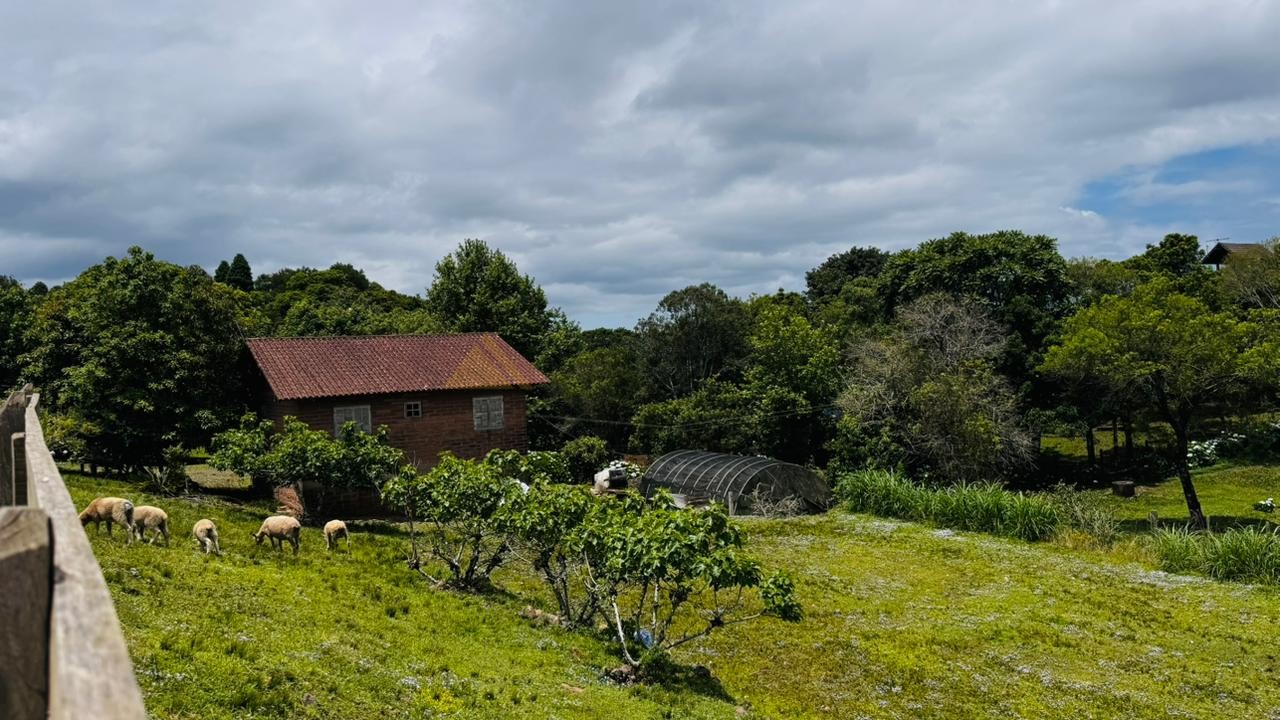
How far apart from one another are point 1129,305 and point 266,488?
111ft

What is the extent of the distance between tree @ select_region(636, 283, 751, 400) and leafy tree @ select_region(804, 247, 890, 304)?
27181mm

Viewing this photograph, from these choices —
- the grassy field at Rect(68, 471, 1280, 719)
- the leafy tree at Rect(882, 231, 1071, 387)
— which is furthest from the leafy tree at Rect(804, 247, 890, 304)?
the grassy field at Rect(68, 471, 1280, 719)

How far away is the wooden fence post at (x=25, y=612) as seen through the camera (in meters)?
1.70

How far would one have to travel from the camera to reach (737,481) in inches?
1254

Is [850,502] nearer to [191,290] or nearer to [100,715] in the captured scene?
[191,290]

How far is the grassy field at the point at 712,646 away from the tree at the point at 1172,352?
8.19 metres

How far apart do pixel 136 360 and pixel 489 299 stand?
919 inches

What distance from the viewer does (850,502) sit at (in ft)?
109

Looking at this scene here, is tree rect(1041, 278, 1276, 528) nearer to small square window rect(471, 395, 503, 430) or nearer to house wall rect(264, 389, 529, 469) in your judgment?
house wall rect(264, 389, 529, 469)

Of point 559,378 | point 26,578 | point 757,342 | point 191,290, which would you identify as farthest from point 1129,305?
point 191,290

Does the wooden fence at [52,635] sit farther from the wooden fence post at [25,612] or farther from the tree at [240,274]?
the tree at [240,274]

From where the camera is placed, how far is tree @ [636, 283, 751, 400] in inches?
1844

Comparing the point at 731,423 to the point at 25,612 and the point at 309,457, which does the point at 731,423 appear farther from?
the point at 25,612

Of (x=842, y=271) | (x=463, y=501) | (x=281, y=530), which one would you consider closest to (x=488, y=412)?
(x=281, y=530)
